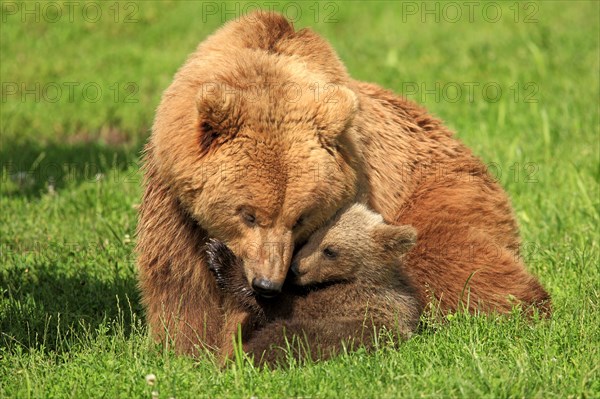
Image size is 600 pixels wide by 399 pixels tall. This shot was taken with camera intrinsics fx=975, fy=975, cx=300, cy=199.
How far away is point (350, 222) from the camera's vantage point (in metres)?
5.96

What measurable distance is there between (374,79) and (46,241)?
610cm

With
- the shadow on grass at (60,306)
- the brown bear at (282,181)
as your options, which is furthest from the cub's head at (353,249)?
the shadow on grass at (60,306)

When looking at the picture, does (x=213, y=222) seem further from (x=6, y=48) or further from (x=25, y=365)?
(x=6, y=48)

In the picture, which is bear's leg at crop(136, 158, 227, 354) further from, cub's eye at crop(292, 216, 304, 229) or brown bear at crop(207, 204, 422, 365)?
cub's eye at crop(292, 216, 304, 229)

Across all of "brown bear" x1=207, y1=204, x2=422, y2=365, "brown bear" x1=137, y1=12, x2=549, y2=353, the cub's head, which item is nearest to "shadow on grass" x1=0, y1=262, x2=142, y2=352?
"brown bear" x1=137, y1=12, x2=549, y2=353

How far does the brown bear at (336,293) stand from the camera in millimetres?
5625

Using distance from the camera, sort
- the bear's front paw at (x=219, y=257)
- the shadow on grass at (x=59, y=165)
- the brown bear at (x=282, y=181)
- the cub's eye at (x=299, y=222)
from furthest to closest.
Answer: the shadow on grass at (x=59, y=165), the bear's front paw at (x=219, y=257), the cub's eye at (x=299, y=222), the brown bear at (x=282, y=181)

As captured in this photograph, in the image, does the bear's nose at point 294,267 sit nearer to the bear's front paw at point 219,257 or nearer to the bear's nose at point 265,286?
the bear's front paw at point 219,257

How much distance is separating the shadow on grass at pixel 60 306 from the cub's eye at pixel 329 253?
129 centimetres

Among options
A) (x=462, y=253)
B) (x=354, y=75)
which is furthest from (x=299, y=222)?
(x=354, y=75)

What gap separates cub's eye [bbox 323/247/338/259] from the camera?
19.5 feet

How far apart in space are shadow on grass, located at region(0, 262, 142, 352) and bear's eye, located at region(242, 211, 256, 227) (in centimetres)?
113

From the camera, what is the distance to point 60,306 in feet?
22.4

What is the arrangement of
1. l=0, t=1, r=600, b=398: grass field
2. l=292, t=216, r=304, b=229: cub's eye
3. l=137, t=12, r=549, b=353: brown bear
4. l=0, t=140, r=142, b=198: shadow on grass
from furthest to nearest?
1. l=0, t=140, r=142, b=198: shadow on grass
2. l=292, t=216, r=304, b=229: cub's eye
3. l=137, t=12, r=549, b=353: brown bear
4. l=0, t=1, r=600, b=398: grass field
